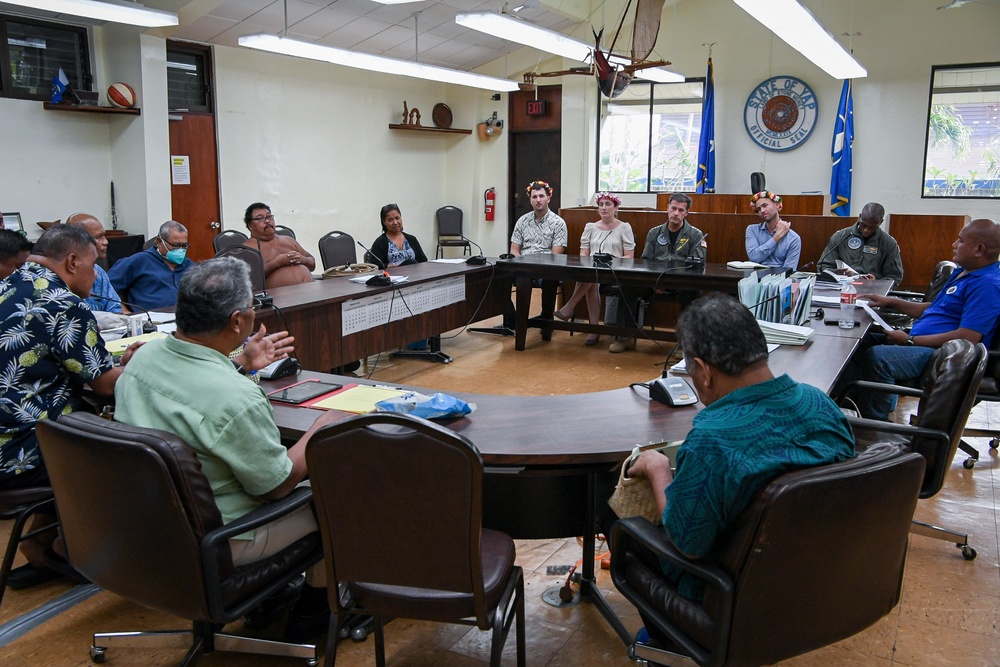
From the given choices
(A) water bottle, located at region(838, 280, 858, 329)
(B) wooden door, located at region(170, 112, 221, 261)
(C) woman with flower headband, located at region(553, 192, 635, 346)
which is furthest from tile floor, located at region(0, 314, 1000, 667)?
(B) wooden door, located at region(170, 112, 221, 261)

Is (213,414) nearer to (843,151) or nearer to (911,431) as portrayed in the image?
(911,431)

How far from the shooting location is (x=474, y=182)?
10469 mm

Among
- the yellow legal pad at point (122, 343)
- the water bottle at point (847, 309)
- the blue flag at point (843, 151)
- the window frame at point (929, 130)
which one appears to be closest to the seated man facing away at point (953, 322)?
the water bottle at point (847, 309)

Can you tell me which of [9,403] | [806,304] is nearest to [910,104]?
[806,304]

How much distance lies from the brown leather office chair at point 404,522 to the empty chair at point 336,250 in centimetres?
447

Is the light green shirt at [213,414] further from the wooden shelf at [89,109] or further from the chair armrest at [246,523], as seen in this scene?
the wooden shelf at [89,109]

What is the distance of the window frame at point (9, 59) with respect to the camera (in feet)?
19.6

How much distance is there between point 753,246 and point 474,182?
16.4 ft

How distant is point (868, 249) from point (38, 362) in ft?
17.7

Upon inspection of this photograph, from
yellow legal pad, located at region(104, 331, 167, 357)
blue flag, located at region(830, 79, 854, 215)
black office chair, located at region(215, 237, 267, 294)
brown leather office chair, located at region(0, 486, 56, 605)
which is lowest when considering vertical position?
brown leather office chair, located at region(0, 486, 56, 605)

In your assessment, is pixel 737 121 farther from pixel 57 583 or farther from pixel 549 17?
pixel 57 583

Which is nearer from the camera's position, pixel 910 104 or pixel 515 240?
pixel 515 240

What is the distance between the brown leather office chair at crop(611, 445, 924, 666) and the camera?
149 centimetres

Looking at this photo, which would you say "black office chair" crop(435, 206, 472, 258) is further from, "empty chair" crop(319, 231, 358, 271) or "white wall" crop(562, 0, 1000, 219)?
"empty chair" crop(319, 231, 358, 271)
